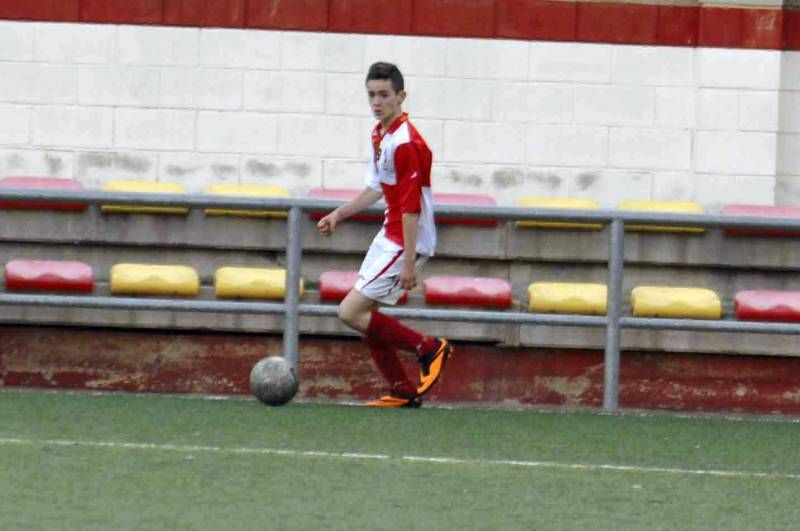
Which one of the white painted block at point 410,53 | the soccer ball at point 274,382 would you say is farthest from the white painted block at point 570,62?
the soccer ball at point 274,382

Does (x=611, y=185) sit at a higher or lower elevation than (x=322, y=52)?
lower

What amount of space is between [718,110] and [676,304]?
1441mm

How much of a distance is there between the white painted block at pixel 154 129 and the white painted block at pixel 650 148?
243 cm

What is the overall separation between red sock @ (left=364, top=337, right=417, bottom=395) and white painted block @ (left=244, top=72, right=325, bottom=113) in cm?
273

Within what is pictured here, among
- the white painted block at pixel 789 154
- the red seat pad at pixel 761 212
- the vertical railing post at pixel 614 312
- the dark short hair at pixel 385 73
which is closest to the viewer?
the dark short hair at pixel 385 73

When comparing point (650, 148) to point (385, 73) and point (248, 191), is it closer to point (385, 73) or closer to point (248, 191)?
point (248, 191)

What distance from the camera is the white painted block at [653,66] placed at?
1197cm

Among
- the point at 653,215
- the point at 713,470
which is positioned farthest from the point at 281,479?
the point at 653,215

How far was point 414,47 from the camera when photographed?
39.3ft

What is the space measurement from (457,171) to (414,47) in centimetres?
75

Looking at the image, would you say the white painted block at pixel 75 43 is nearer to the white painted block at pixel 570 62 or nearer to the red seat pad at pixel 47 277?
the red seat pad at pixel 47 277

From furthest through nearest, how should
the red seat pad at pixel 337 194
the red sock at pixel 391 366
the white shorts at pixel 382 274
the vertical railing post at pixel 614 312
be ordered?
the red seat pad at pixel 337 194 → the vertical railing post at pixel 614 312 → the red sock at pixel 391 366 → the white shorts at pixel 382 274

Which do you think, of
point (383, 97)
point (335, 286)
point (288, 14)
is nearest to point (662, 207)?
point (335, 286)

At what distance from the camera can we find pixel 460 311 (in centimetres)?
996
